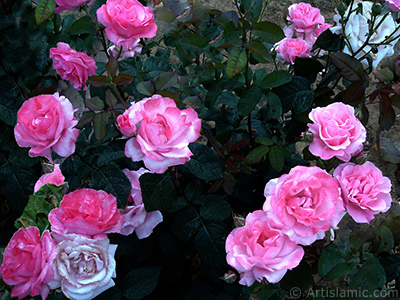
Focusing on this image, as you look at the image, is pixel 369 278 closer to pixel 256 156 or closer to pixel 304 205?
pixel 304 205

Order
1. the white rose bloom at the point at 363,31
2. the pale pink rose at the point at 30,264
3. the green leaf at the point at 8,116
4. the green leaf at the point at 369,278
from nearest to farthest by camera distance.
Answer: the pale pink rose at the point at 30,264 → the green leaf at the point at 369,278 → the white rose bloom at the point at 363,31 → the green leaf at the point at 8,116

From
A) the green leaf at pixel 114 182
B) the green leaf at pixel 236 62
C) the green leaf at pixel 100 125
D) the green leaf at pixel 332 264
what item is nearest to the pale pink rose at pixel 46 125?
the green leaf at pixel 100 125

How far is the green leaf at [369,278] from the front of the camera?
885mm

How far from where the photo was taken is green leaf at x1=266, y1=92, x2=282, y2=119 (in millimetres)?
1182

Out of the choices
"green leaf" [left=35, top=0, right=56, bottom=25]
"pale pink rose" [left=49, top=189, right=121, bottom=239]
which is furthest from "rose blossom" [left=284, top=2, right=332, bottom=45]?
"pale pink rose" [left=49, top=189, right=121, bottom=239]

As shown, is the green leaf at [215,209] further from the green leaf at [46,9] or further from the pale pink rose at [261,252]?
the green leaf at [46,9]

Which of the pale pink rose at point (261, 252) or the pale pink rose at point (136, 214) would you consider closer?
the pale pink rose at point (261, 252)

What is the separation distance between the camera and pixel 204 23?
1.37m

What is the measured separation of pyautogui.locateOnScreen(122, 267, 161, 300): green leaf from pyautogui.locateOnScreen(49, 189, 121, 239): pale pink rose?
1.04ft

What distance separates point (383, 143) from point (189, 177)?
69 cm

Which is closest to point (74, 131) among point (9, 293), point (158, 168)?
point (158, 168)

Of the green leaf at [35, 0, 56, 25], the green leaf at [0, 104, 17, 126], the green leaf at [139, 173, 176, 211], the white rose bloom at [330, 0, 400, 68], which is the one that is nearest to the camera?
the green leaf at [139, 173, 176, 211]

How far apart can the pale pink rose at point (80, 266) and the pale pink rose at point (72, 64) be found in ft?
1.83

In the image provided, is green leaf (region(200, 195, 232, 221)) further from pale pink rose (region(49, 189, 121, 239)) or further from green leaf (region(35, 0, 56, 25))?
green leaf (region(35, 0, 56, 25))
